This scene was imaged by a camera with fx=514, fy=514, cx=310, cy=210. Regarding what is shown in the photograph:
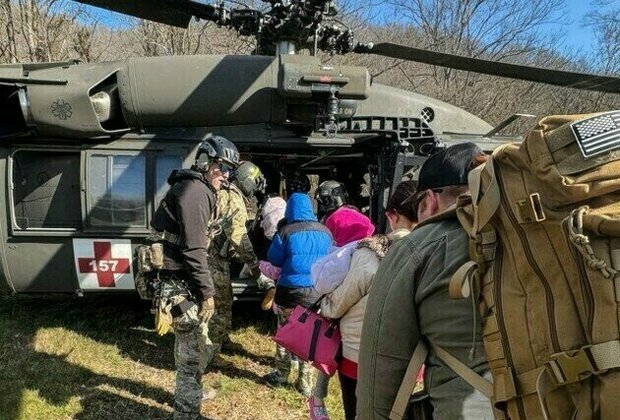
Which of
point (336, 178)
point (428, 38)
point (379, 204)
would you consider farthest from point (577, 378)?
point (428, 38)

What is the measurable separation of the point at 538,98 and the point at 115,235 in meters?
16.9

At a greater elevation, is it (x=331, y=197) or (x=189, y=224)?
(x=189, y=224)

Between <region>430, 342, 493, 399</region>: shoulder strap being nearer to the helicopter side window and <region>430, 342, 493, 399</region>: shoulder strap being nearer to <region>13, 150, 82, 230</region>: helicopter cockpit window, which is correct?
the helicopter side window

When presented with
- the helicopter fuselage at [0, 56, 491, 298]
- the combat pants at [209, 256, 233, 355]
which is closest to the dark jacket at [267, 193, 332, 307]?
the combat pants at [209, 256, 233, 355]

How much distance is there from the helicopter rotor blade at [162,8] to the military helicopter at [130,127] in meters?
0.05

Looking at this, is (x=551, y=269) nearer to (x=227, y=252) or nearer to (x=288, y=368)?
(x=288, y=368)

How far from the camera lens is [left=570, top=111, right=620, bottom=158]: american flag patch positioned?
3.50 ft

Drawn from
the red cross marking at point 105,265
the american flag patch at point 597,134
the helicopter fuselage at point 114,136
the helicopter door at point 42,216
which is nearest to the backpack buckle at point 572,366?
the american flag patch at point 597,134

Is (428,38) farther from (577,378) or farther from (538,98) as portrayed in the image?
(577,378)

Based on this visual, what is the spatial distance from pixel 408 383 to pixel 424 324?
0.62 ft

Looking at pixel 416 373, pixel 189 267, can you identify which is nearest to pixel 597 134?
pixel 416 373

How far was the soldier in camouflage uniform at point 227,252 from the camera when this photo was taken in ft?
14.9

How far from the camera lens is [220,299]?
15.4 ft

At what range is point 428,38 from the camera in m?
20.2
